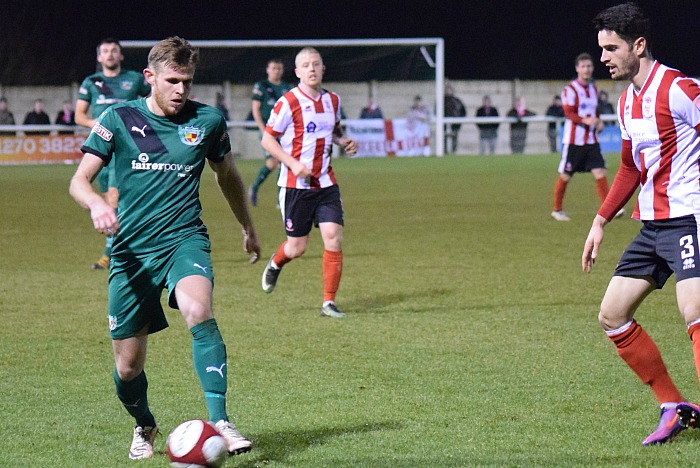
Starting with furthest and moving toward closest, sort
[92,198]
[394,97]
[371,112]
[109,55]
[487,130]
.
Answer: [487,130], [394,97], [371,112], [109,55], [92,198]

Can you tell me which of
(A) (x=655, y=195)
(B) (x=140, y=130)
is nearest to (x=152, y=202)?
(B) (x=140, y=130)

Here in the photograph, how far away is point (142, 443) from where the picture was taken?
4.79 metres

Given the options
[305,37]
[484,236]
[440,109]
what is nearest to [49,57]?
[305,37]

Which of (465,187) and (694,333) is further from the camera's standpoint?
(465,187)

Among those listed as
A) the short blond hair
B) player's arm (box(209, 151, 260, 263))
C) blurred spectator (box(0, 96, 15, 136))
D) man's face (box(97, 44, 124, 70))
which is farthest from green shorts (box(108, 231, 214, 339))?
blurred spectator (box(0, 96, 15, 136))

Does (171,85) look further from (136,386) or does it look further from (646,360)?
(646,360)

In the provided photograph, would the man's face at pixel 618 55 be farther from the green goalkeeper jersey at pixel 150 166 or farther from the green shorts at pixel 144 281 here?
the green shorts at pixel 144 281

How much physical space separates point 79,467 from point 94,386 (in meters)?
1.54

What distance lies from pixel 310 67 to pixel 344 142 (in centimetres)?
63

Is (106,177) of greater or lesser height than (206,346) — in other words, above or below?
below

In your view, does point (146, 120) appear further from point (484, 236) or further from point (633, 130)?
point (484, 236)

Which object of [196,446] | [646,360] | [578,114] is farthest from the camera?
[578,114]

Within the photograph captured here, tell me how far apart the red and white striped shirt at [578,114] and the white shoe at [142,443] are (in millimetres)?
10809

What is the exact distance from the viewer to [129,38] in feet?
124
